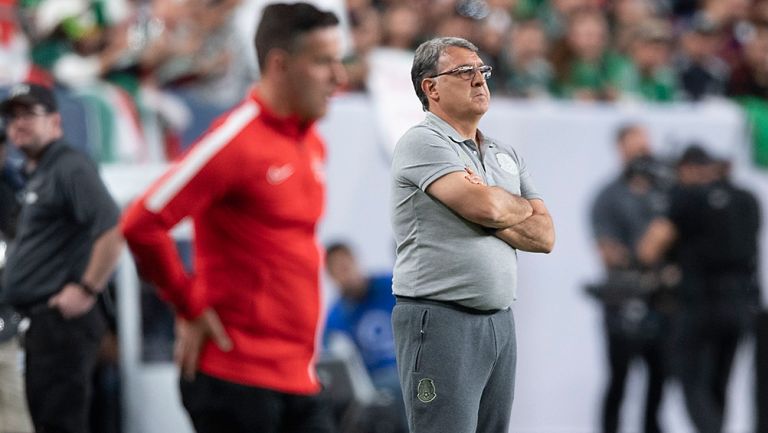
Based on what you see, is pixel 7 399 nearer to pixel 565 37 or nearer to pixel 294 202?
pixel 294 202

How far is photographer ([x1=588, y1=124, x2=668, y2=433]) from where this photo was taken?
9547 mm

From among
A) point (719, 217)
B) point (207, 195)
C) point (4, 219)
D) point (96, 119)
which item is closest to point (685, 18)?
point (719, 217)

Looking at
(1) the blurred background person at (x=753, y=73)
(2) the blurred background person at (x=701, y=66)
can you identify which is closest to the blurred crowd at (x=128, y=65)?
(2) the blurred background person at (x=701, y=66)

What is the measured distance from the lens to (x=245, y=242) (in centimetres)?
473

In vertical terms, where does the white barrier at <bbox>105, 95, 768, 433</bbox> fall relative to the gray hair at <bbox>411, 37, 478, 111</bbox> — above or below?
below

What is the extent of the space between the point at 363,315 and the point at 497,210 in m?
5.06

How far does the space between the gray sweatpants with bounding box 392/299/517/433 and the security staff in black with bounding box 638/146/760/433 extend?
5.99 m

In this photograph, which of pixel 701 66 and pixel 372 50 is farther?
pixel 701 66

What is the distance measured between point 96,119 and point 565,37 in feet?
13.8

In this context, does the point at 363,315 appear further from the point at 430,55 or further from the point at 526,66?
the point at 430,55

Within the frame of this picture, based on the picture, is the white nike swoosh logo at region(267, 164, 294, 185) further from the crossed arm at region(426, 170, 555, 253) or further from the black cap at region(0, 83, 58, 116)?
Answer: the black cap at region(0, 83, 58, 116)

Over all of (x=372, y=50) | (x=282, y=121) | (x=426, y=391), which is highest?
(x=282, y=121)

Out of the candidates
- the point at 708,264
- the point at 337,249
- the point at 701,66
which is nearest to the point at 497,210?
the point at 337,249

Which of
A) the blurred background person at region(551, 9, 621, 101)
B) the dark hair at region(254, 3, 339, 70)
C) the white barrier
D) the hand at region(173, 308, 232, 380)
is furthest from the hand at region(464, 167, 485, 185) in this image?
the blurred background person at region(551, 9, 621, 101)
